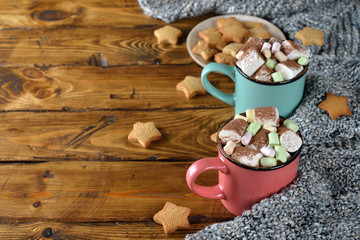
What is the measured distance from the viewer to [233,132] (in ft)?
2.77

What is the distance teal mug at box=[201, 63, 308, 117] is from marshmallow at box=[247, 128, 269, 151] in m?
0.16

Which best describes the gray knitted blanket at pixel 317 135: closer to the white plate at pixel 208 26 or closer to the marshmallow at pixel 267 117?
the white plate at pixel 208 26

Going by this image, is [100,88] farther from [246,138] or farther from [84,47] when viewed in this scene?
[246,138]

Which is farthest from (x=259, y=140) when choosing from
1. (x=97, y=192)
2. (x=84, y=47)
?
(x=84, y=47)

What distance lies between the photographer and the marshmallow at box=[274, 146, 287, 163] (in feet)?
2.68

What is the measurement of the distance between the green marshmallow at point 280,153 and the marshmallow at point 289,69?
0.68ft

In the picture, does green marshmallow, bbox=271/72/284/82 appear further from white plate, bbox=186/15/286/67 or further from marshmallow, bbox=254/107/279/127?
white plate, bbox=186/15/286/67

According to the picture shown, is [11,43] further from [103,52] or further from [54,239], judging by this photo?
[54,239]

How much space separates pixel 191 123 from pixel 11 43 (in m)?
0.60

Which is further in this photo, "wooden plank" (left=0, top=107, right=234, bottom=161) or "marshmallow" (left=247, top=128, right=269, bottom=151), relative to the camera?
"wooden plank" (left=0, top=107, right=234, bottom=161)

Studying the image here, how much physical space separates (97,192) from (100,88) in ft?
1.07

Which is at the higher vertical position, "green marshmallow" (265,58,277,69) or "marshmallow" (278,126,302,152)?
"green marshmallow" (265,58,277,69)

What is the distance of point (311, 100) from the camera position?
3.47ft

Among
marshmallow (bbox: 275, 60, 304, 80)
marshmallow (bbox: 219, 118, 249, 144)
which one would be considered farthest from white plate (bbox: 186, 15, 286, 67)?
marshmallow (bbox: 219, 118, 249, 144)
